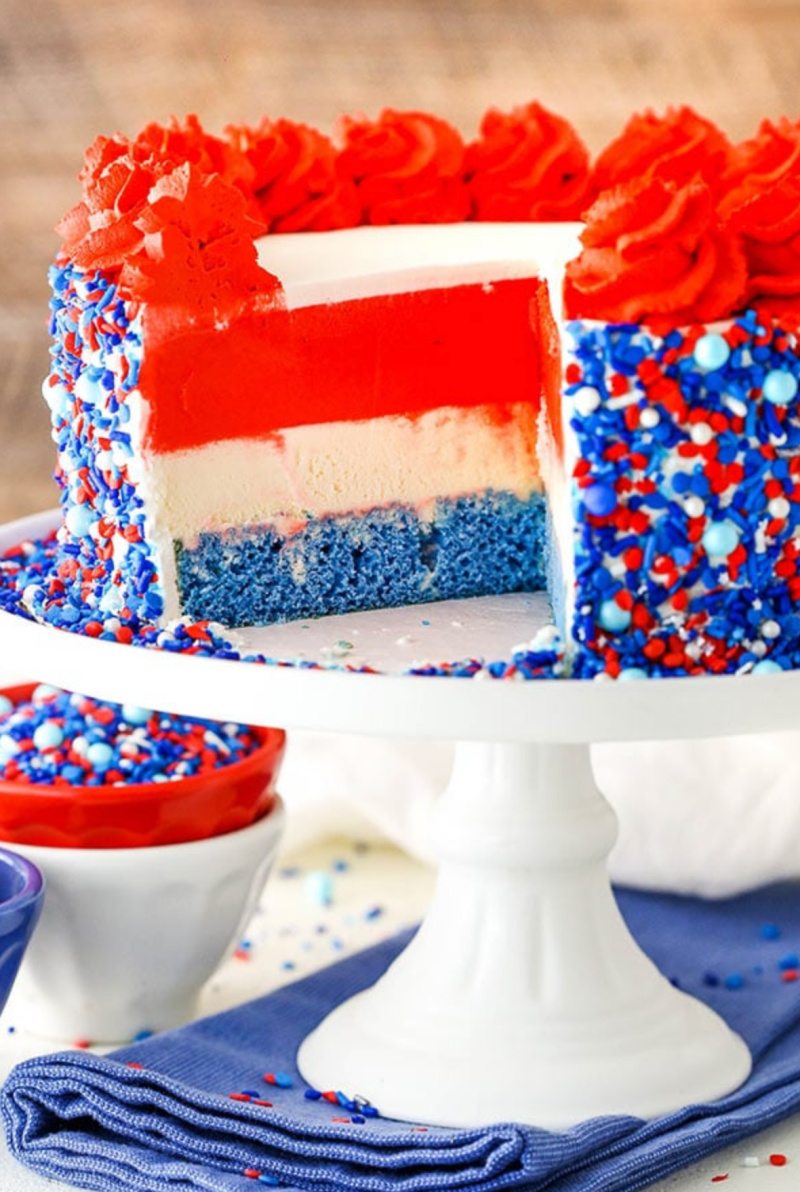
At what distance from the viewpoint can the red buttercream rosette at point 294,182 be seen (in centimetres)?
217

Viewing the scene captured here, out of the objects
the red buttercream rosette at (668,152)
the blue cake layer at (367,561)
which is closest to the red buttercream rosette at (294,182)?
the red buttercream rosette at (668,152)

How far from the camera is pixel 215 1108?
5.72ft

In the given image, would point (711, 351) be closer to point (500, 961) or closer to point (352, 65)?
point (500, 961)

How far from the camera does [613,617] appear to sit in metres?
1.64

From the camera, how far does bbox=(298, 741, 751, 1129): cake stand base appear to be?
1855 millimetres

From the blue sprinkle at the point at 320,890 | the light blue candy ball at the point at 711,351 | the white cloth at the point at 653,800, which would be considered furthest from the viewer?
the blue sprinkle at the point at 320,890

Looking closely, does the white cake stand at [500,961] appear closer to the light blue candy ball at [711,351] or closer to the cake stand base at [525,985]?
the cake stand base at [525,985]

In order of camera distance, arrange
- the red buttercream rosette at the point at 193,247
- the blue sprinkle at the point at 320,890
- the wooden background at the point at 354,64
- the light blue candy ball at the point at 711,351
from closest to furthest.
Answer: the light blue candy ball at the point at 711,351 → the red buttercream rosette at the point at 193,247 → the blue sprinkle at the point at 320,890 → the wooden background at the point at 354,64

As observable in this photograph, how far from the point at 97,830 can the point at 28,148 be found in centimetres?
139

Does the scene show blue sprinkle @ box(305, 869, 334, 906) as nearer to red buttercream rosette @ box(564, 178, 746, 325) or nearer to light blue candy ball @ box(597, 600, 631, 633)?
light blue candy ball @ box(597, 600, 631, 633)

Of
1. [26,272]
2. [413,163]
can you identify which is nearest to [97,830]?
[413,163]

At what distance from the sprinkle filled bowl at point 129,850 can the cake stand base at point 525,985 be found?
0.56 ft

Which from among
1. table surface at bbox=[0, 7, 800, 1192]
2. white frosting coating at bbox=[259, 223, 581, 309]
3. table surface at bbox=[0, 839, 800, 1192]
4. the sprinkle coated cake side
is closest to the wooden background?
table surface at bbox=[0, 7, 800, 1192]

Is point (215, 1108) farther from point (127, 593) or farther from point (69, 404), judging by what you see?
point (69, 404)
